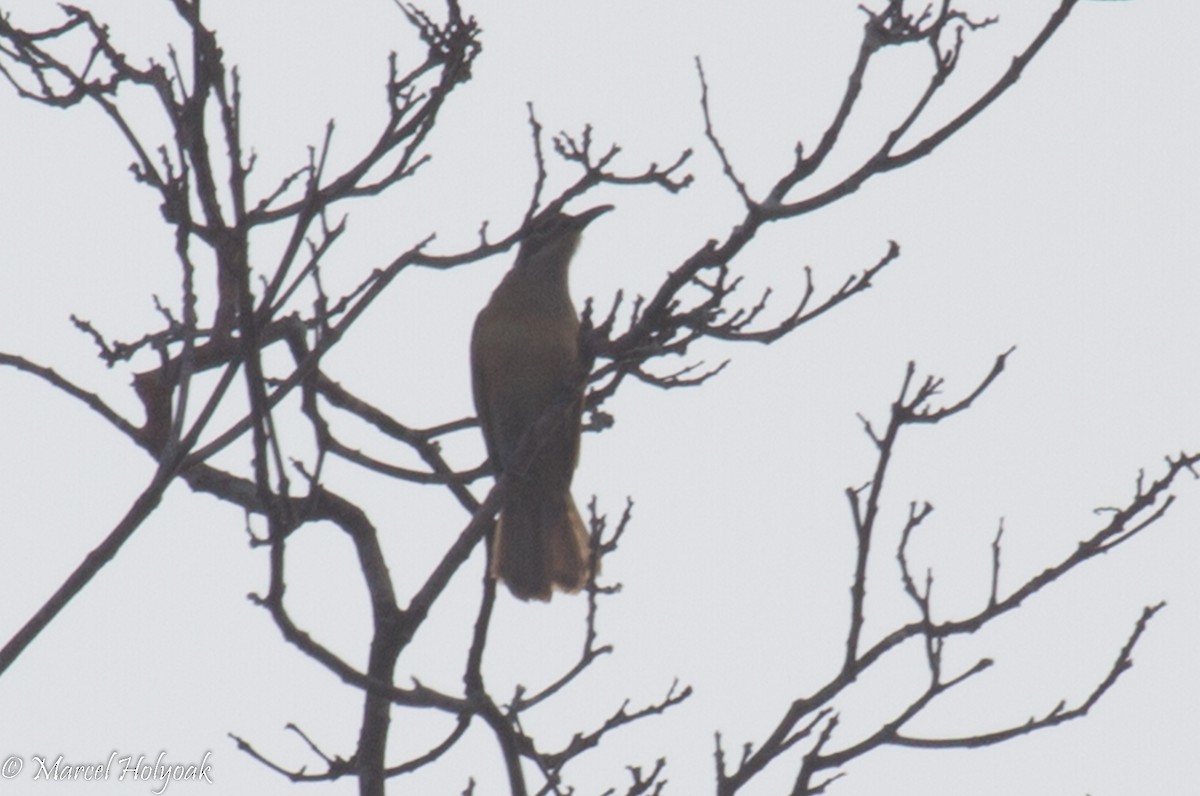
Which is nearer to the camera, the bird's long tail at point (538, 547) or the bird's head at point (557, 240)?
the bird's long tail at point (538, 547)

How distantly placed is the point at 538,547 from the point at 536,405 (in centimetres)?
58

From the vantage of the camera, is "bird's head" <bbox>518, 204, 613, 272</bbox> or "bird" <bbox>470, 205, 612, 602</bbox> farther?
"bird's head" <bbox>518, 204, 613, 272</bbox>

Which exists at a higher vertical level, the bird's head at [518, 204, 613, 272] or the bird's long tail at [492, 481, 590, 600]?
the bird's head at [518, 204, 613, 272]

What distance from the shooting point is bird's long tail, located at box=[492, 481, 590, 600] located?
6.94m

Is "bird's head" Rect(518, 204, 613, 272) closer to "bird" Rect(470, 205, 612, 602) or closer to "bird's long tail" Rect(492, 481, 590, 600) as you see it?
"bird" Rect(470, 205, 612, 602)

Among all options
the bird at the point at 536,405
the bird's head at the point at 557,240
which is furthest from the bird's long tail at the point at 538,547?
the bird's head at the point at 557,240

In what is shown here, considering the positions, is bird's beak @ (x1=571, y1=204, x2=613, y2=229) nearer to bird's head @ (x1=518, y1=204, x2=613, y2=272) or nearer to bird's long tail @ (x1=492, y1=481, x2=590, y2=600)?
bird's head @ (x1=518, y1=204, x2=613, y2=272)

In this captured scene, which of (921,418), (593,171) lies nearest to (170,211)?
(921,418)

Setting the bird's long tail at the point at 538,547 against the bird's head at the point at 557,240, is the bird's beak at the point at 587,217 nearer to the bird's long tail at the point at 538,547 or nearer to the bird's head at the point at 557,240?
the bird's head at the point at 557,240

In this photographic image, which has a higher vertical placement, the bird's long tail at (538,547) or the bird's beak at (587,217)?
the bird's beak at (587,217)

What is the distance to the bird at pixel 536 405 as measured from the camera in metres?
6.95

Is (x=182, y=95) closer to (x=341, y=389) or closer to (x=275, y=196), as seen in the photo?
(x=275, y=196)

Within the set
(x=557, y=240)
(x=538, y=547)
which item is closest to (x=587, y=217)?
(x=557, y=240)

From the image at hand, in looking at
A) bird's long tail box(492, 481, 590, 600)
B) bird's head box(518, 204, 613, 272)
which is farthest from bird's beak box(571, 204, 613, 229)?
bird's long tail box(492, 481, 590, 600)
